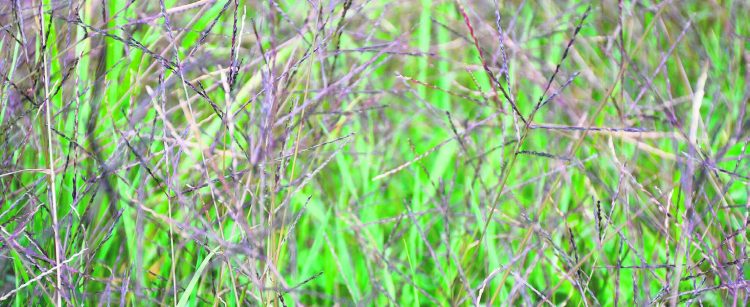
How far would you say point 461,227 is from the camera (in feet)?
4.11

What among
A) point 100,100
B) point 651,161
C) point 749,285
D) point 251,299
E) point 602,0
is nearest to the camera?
point 749,285

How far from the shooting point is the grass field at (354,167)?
2.71 ft

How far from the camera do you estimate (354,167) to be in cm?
141

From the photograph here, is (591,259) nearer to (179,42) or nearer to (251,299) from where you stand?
(251,299)

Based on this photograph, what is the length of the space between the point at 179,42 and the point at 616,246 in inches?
32.0

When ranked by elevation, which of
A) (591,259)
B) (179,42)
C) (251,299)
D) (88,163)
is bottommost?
(591,259)

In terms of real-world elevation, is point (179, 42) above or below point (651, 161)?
above

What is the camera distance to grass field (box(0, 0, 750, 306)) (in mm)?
826

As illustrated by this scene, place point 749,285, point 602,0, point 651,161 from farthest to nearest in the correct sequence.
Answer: point 602,0
point 651,161
point 749,285

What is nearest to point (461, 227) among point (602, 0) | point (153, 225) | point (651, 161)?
point (651, 161)

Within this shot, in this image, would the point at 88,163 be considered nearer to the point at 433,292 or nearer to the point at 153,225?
the point at 153,225

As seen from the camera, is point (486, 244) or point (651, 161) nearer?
point (486, 244)

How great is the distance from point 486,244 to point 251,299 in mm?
335

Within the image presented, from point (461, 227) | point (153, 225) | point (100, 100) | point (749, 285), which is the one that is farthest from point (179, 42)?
point (749, 285)
